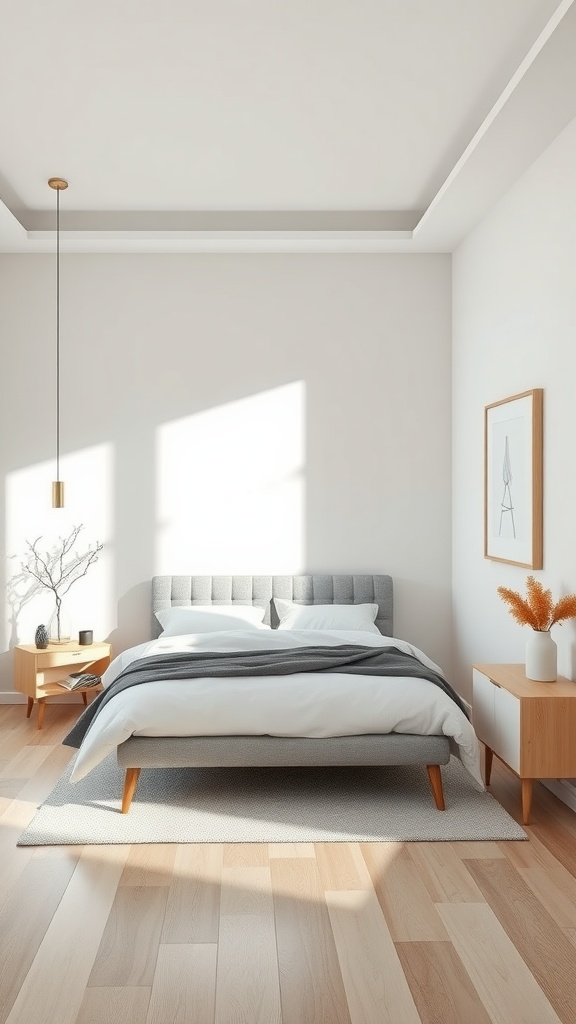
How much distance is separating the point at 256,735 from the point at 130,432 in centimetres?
265

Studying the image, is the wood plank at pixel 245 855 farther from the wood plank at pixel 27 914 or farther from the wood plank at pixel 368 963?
the wood plank at pixel 27 914

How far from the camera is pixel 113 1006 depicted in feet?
7.32

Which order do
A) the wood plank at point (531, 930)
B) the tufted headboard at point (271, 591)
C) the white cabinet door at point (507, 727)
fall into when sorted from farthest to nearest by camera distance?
the tufted headboard at point (271, 591) → the white cabinet door at point (507, 727) → the wood plank at point (531, 930)

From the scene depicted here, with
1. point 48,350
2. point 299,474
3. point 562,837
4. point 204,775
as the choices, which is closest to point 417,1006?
point 562,837

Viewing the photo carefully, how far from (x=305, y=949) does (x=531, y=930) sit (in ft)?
2.25

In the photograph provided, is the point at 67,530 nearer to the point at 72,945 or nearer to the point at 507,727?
the point at 507,727

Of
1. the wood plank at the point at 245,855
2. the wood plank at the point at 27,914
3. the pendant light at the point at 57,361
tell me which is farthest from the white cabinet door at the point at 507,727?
the pendant light at the point at 57,361

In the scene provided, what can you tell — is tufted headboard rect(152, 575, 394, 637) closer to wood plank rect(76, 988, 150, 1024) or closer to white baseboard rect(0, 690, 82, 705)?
white baseboard rect(0, 690, 82, 705)

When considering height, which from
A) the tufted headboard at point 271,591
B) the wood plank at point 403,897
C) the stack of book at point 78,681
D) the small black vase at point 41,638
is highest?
the tufted headboard at point 271,591

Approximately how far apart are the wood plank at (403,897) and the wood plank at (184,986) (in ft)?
1.86

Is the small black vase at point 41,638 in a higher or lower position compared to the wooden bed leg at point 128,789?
higher

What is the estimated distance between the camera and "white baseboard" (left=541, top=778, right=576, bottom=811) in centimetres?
368

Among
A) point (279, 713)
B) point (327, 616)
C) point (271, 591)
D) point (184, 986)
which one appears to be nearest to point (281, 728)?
point (279, 713)

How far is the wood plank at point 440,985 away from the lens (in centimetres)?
220
